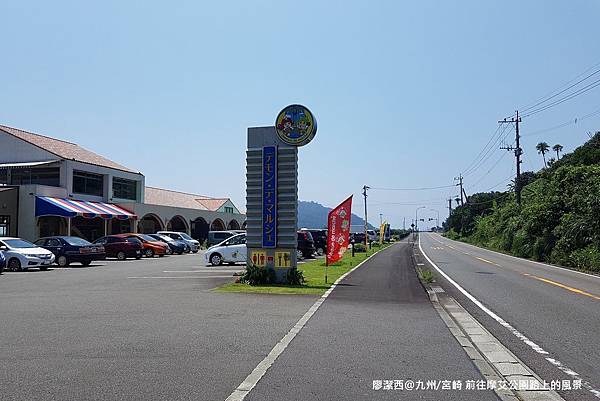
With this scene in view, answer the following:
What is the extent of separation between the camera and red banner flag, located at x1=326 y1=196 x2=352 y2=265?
Answer: 22.9 metres

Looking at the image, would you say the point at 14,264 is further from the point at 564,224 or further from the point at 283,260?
the point at 564,224

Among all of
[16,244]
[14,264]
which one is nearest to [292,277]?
[14,264]

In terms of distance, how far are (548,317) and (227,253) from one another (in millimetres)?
18439

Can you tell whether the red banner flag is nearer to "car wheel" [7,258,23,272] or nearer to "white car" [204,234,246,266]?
"white car" [204,234,246,266]

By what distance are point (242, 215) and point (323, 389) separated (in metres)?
67.4

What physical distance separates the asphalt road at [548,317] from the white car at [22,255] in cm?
1631

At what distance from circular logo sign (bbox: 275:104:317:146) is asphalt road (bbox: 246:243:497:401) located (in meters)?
6.23

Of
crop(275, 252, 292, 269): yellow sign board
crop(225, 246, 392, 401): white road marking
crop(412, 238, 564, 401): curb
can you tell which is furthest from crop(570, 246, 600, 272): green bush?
crop(225, 246, 392, 401): white road marking

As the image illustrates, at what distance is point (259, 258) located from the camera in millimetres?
17984

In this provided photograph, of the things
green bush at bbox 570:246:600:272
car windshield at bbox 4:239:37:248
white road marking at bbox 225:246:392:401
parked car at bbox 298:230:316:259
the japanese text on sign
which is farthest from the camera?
parked car at bbox 298:230:316:259

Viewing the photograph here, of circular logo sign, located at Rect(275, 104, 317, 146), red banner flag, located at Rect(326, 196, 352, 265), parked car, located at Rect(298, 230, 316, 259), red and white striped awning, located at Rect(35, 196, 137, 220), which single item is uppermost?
circular logo sign, located at Rect(275, 104, 317, 146)

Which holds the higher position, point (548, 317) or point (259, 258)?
point (259, 258)

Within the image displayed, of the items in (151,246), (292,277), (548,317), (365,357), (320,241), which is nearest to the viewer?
(365,357)

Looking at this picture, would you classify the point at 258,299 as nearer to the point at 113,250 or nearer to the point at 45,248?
the point at 45,248
